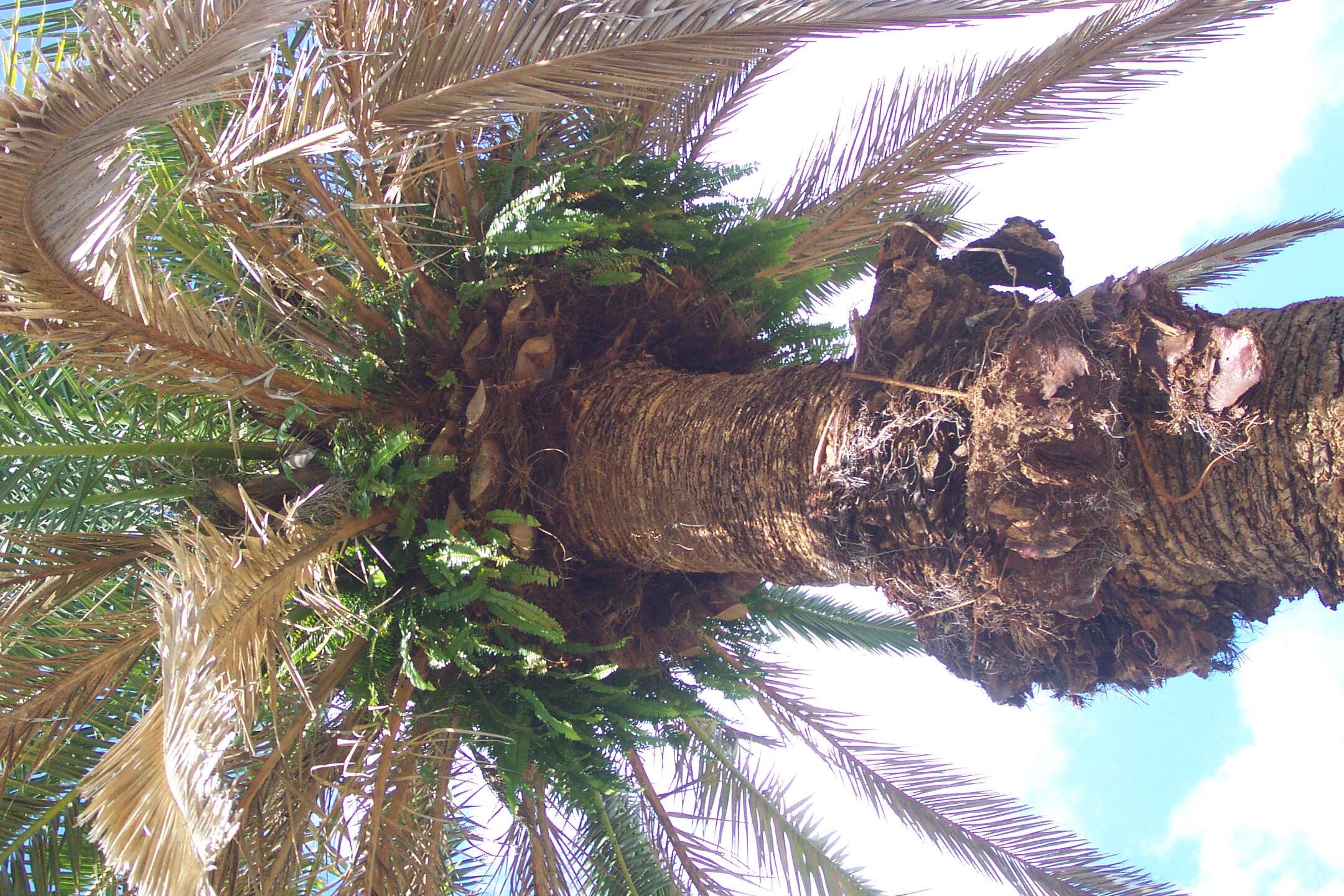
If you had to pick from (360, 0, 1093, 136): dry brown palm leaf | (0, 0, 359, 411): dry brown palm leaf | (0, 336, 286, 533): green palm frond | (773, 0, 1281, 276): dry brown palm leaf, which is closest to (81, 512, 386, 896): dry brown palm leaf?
(0, 336, 286, 533): green palm frond

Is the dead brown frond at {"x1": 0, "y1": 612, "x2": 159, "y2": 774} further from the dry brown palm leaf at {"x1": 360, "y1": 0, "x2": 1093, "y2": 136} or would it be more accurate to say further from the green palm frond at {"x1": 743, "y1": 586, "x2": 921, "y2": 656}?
the green palm frond at {"x1": 743, "y1": 586, "x2": 921, "y2": 656}

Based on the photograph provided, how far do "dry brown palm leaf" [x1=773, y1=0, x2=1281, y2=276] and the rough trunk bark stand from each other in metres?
1.19

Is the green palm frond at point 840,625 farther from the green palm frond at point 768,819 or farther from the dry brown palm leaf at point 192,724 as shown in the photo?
the dry brown palm leaf at point 192,724

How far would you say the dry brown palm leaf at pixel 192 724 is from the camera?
75.4 inches

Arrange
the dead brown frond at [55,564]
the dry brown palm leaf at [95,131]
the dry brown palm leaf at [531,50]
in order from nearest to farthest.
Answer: the dry brown palm leaf at [95,131], the dry brown palm leaf at [531,50], the dead brown frond at [55,564]

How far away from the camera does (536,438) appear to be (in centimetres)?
321

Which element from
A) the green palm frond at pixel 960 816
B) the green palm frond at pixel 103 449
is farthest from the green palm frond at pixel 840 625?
the green palm frond at pixel 103 449

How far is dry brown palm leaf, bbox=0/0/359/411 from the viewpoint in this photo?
2.00m

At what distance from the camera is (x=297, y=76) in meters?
2.38

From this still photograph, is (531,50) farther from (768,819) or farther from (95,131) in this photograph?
(768,819)

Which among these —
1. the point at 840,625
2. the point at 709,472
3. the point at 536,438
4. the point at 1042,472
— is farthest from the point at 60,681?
the point at 840,625

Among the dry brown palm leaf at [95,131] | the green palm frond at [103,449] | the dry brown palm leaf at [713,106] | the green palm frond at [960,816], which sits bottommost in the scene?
the green palm frond at [960,816]

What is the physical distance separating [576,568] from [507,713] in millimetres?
542

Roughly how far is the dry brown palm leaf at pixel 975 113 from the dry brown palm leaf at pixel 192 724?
2.35 meters
